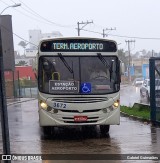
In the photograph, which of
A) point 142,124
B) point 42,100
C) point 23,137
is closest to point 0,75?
point 42,100

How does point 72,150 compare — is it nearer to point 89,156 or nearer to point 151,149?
point 89,156

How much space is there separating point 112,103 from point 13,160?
4178 millimetres

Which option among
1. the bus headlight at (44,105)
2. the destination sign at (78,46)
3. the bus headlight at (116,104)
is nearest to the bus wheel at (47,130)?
the bus headlight at (44,105)

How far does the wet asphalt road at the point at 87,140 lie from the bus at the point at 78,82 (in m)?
0.56

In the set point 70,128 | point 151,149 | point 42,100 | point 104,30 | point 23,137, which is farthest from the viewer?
point 104,30

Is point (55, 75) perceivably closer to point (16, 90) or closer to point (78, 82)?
point (78, 82)

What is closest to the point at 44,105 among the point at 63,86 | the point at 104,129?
the point at 63,86

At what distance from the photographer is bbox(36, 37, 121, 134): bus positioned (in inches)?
460

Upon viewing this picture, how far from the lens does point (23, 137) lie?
12.7 metres

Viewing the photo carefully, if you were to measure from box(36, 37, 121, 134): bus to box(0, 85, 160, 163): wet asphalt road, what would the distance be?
0.56 metres

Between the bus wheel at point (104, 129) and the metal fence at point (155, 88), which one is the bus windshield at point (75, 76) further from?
the metal fence at point (155, 88)

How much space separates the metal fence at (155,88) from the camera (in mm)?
14008

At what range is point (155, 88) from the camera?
14305mm

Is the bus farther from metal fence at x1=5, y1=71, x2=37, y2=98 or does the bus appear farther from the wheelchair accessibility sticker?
metal fence at x1=5, y1=71, x2=37, y2=98
